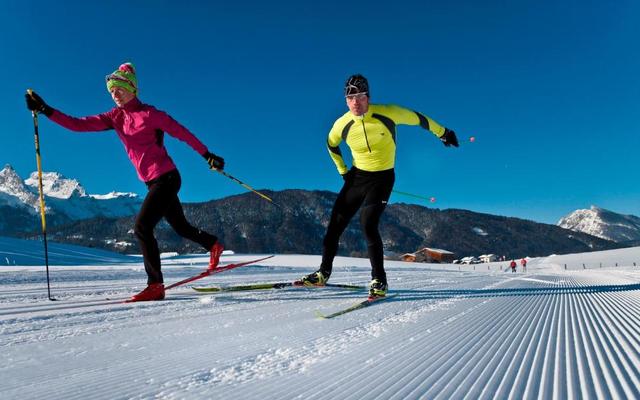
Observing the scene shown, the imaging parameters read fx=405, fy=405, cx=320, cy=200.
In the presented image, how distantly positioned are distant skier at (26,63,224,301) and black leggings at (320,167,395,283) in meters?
1.57

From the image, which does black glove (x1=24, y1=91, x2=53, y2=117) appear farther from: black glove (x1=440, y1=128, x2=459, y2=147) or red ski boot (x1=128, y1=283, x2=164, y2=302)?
black glove (x1=440, y1=128, x2=459, y2=147)

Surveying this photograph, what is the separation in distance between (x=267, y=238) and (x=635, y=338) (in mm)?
197922

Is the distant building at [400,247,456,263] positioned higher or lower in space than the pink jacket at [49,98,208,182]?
lower

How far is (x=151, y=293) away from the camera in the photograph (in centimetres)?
378

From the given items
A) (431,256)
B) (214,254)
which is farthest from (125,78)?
(431,256)

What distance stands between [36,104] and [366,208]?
3625 millimetres

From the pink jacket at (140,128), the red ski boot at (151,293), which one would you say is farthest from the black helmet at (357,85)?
the red ski boot at (151,293)

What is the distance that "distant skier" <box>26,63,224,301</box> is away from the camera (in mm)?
4215

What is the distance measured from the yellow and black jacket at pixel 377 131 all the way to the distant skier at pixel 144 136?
1601 mm

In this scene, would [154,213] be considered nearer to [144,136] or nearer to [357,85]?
[144,136]

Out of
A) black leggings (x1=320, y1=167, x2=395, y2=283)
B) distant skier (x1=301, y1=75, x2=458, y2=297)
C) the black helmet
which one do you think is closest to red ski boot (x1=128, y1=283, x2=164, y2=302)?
distant skier (x1=301, y1=75, x2=458, y2=297)

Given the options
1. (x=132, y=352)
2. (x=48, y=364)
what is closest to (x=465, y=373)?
(x=132, y=352)

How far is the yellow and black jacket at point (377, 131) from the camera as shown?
4719mm

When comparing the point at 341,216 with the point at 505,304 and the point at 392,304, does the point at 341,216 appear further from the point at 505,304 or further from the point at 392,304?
the point at 505,304
